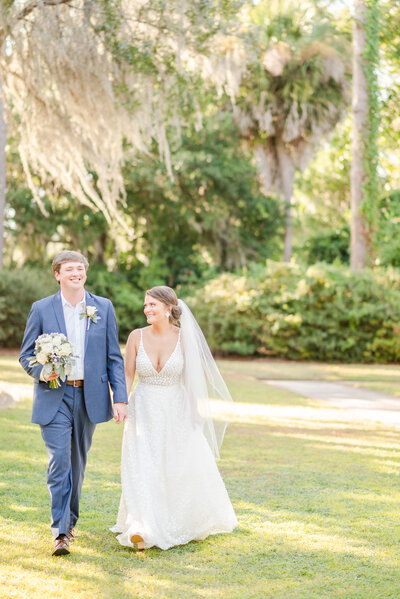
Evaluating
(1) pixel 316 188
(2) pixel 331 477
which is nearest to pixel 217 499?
(2) pixel 331 477

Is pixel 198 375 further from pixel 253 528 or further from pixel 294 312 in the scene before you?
pixel 294 312

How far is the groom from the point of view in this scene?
4453 millimetres

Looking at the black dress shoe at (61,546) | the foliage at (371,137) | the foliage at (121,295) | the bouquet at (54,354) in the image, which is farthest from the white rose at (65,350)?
the foliage at (121,295)

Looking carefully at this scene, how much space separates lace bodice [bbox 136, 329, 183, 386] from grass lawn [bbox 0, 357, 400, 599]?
3.34 ft

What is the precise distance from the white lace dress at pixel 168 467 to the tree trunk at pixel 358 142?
16420 millimetres

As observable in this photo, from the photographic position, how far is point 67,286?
15.2 ft

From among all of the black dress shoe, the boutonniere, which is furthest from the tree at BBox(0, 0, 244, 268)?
the black dress shoe

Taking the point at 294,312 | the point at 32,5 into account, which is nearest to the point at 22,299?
the point at 294,312

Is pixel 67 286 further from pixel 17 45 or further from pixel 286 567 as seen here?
pixel 17 45

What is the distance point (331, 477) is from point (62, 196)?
61.2ft

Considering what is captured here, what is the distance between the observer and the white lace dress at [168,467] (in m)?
4.72

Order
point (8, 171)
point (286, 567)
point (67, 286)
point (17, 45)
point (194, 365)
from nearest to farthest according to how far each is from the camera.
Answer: point (286, 567) < point (67, 286) < point (194, 365) < point (17, 45) < point (8, 171)

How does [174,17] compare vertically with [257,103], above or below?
below

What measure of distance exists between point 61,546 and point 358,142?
18.1 m
